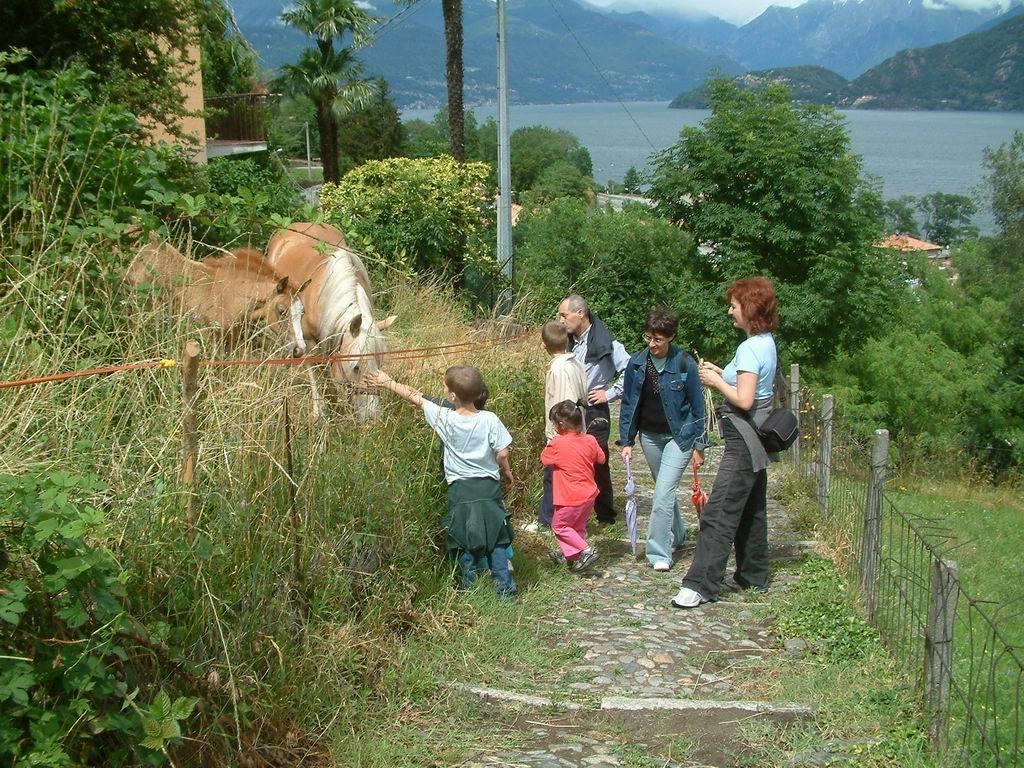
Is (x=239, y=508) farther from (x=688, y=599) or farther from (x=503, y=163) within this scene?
(x=503, y=163)

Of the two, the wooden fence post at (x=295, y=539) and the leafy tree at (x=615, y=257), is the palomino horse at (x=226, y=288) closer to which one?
the wooden fence post at (x=295, y=539)

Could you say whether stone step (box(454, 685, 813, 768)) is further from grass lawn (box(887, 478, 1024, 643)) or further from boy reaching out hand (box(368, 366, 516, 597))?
grass lawn (box(887, 478, 1024, 643))

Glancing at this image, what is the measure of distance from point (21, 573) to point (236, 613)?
83 centimetres

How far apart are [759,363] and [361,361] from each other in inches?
85.8

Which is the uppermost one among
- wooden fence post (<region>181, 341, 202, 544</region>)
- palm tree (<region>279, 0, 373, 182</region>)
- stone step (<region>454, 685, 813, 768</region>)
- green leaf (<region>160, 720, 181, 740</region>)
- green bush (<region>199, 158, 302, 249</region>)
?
palm tree (<region>279, 0, 373, 182</region>)

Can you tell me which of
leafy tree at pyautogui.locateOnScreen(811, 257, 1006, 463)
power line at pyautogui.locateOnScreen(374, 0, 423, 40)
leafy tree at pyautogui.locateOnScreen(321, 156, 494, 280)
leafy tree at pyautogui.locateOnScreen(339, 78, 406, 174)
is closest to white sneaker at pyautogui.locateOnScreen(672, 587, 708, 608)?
leafy tree at pyautogui.locateOnScreen(321, 156, 494, 280)

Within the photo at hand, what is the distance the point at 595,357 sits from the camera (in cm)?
734

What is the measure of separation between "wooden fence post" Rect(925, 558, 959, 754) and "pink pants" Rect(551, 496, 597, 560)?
2.39m

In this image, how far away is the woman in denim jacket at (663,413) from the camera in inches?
255

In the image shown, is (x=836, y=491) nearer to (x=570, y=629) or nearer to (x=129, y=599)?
(x=570, y=629)

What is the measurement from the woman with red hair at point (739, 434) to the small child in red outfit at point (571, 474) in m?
0.74

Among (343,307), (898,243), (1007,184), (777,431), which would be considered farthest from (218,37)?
(1007,184)

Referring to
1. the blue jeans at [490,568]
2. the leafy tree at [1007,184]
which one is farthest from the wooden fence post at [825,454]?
the leafy tree at [1007,184]

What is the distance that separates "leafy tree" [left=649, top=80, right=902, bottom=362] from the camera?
2403 centimetres
